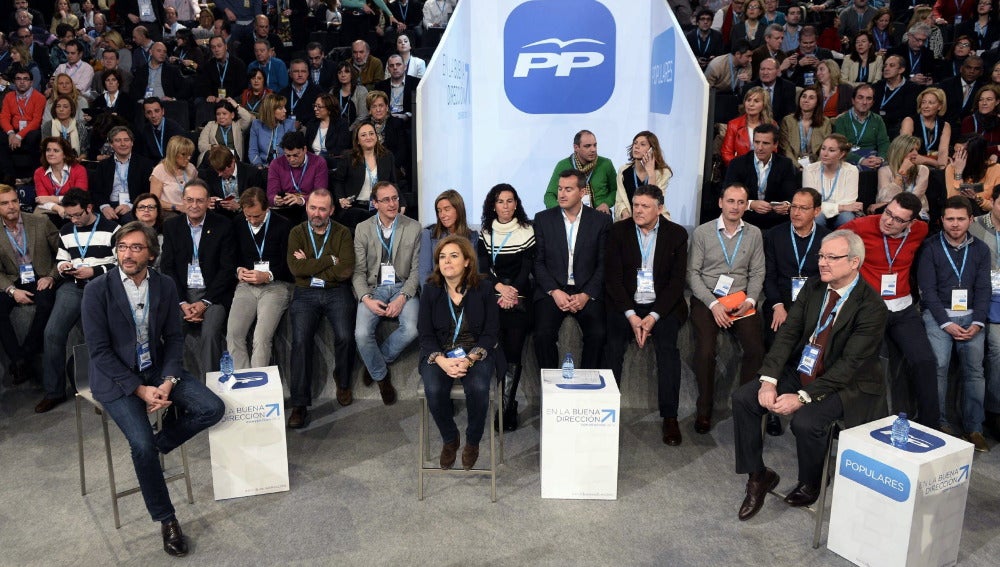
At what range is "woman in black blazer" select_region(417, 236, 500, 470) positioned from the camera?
147 inches

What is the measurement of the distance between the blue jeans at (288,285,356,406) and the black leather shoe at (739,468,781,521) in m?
2.25

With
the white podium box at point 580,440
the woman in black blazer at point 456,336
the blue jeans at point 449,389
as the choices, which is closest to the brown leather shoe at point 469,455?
the woman in black blazer at point 456,336

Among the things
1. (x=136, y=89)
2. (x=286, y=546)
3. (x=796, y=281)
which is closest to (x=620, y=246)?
(x=796, y=281)

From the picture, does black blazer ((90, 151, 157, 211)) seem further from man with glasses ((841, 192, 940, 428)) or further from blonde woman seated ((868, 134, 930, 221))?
blonde woman seated ((868, 134, 930, 221))

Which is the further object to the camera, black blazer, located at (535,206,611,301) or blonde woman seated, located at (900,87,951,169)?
blonde woman seated, located at (900,87,951,169)

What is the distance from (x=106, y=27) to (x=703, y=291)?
28.2 ft

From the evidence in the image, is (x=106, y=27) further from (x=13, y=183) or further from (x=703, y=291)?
(x=703, y=291)

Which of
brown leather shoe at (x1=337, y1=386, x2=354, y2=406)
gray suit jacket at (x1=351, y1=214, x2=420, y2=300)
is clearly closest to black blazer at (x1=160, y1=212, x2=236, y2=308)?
gray suit jacket at (x1=351, y1=214, x2=420, y2=300)

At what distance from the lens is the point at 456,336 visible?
12.7 ft

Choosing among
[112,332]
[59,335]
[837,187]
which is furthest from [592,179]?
[59,335]

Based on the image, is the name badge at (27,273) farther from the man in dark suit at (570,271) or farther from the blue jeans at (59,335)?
the man in dark suit at (570,271)

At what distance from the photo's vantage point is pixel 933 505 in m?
2.98

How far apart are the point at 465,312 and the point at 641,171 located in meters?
2.01

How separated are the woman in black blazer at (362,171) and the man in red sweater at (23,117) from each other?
326cm
